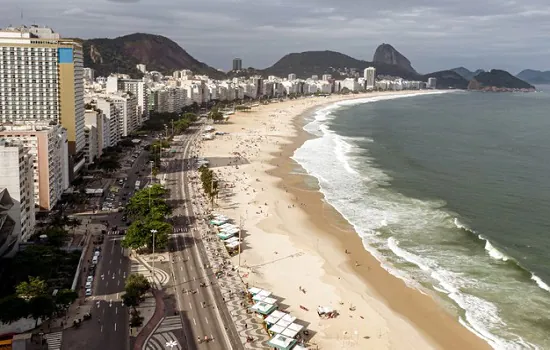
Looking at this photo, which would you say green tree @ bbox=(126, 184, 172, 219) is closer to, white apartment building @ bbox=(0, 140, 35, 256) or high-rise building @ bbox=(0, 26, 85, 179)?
white apartment building @ bbox=(0, 140, 35, 256)

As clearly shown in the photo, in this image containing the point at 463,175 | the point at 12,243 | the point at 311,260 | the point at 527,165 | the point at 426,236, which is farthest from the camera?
the point at 527,165

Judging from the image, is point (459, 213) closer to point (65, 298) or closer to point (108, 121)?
point (65, 298)

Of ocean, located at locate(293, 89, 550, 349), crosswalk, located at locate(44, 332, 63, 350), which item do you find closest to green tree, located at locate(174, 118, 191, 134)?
ocean, located at locate(293, 89, 550, 349)

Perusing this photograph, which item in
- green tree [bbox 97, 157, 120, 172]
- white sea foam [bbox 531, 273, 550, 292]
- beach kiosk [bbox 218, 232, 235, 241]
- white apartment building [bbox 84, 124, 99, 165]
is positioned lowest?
white sea foam [bbox 531, 273, 550, 292]

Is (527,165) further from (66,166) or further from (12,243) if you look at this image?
(12,243)

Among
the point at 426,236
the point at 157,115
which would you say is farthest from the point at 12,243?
the point at 157,115

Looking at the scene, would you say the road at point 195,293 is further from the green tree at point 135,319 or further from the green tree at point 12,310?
the green tree at point 12,310

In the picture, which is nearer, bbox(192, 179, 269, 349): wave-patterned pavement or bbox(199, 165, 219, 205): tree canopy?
bbox(192, 179, 269, 349): wave-patterned pavement
